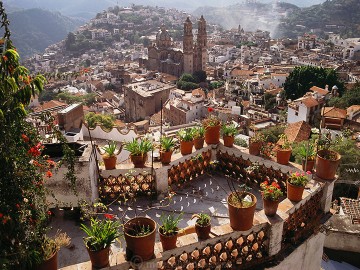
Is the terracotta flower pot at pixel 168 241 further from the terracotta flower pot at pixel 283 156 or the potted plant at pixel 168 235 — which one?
the terracotta flower pot at pixel 283 156

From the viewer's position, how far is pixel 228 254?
4320mm

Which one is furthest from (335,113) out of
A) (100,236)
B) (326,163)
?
(100,236)

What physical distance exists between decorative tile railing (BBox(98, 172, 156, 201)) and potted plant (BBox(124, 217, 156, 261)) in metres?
2.16

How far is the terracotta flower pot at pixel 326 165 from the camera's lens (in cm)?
530

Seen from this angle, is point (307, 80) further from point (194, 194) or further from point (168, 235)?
point (168, 235)

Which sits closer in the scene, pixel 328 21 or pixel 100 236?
pixel 100 236

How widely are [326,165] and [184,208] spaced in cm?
227

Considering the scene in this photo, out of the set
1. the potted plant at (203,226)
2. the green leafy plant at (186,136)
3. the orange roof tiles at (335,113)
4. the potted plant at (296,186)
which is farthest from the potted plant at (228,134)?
the orange roof tiles at (335,113)

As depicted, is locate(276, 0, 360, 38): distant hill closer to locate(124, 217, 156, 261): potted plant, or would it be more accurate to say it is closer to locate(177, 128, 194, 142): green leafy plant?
locate(177, 128, 194, 142): green leafy plant

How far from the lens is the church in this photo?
7531 cm

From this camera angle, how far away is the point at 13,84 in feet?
10.2

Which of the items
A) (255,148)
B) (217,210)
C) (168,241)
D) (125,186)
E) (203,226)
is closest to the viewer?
(168,241)

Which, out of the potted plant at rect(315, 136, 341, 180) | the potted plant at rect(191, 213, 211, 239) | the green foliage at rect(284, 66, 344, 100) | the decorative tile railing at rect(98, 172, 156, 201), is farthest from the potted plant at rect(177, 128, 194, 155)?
the green foliage at rect(284, 66, 344, 100)

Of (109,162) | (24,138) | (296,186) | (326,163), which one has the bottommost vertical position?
(109,162)
